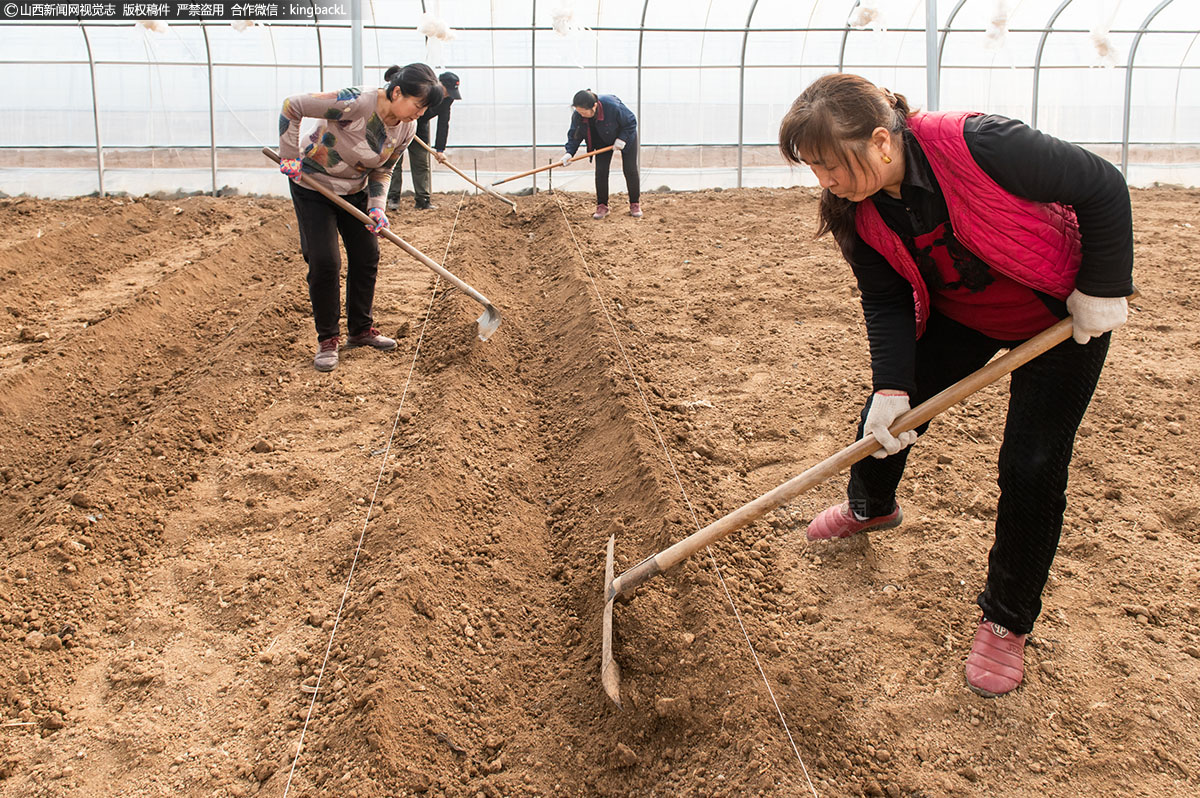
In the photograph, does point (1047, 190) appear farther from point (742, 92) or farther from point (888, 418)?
point (742, 92)

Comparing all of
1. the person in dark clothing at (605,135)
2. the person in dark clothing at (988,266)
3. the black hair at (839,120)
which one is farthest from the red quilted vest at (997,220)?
the person in dark clothing at (605,135)

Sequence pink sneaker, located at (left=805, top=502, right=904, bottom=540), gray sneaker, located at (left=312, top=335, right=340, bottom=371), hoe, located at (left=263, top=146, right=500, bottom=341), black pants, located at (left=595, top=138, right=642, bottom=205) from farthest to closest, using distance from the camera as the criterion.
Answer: black pants, located at (left=595, top=138, right=642, bottom=205) → gray sneaker, located at (left=312, top=335, right=340, bottom=371) → hoe, located at (left=263, top=146, right=500, bottom=341) → pink sneaker, located at (left=805, top=502, right=904, bottom=540)

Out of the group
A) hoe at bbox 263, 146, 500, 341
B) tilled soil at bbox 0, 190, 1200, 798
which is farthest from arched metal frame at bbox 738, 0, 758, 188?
hoe at bbox 263, 146, 500, 341

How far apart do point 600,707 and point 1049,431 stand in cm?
142

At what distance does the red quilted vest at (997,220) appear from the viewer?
197 cm

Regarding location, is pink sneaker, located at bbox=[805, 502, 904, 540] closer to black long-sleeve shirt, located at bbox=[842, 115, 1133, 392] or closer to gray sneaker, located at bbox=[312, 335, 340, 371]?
black long-sleeve shirt, located at bbox=[842, 115, 1133, 392]

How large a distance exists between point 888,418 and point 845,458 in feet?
0.54

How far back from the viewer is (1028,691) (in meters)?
2.39

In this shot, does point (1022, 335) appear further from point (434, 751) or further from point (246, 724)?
point (246, 724)

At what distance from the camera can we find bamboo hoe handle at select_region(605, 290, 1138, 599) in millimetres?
2127

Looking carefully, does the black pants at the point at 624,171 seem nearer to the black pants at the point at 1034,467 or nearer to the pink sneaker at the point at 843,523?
the pink sneaker at the point at 843,523

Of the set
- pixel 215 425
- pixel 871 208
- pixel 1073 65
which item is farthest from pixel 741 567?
pixel 1073 65

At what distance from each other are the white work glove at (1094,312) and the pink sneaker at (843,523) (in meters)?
1.13

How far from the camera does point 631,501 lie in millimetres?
3295
